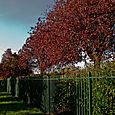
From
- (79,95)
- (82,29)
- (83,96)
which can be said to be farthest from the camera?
(82,29)

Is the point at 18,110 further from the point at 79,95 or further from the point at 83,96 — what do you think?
the point at 83,96

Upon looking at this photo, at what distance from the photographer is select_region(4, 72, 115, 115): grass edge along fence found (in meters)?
9.90

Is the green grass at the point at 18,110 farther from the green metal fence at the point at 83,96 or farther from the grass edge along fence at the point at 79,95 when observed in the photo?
the green metal fence at the point at 83,96

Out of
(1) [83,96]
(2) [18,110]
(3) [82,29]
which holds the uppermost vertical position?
(3) [82,29]

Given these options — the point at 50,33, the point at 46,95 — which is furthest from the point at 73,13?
the point at 46,95

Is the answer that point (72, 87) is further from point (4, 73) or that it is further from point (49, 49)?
point (4, 73)

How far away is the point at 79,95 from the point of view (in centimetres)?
1258

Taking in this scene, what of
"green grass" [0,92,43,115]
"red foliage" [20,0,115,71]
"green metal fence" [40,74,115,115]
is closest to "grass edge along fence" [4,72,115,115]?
"green metal fence" [40,74,115,115]

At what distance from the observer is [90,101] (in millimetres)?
10711

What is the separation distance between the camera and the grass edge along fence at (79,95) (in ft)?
32.5

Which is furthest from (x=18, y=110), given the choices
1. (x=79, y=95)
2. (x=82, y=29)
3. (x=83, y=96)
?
(x=82, y=29)

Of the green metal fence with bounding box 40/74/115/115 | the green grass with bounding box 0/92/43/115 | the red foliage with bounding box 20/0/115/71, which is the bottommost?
the green grass with bounding box 0/92/43/115

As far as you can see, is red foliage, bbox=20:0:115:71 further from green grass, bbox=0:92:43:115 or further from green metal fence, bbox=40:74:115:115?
green metal fence, bbox=40:74:115:115

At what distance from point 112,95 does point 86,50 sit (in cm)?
2174
